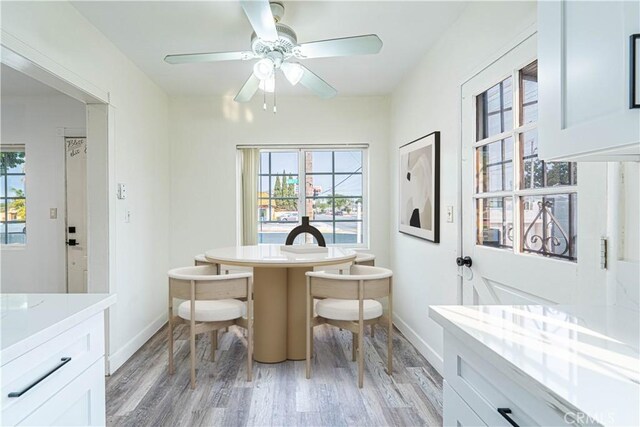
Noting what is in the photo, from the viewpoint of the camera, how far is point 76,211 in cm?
376

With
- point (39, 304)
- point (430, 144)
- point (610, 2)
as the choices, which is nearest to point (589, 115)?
point (610, 2)

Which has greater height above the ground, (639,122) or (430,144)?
(430,144)

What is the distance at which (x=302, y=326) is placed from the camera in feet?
9.22

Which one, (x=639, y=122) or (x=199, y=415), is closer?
(x=639, y=122)

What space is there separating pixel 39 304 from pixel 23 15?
5.15 feet

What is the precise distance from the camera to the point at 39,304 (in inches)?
44.2

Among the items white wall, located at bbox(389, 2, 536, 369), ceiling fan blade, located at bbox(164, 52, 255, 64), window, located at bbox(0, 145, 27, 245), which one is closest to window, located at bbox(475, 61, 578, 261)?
white wall, located at bbox(389, 2, 536, 369)

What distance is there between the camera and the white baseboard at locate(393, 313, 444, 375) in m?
2.54

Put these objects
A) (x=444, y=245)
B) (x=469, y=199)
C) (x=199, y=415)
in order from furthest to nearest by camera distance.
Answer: (x=444, y=245)
(x=469, y=199)
(x=199, y=415)

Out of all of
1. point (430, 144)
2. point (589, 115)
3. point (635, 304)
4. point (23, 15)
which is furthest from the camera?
point (430, 144)

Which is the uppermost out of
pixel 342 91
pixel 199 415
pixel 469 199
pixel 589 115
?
pixel 342 91

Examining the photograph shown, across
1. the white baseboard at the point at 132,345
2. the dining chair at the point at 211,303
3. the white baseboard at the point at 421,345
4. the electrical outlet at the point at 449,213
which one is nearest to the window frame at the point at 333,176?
the white baseboard at the point at 421,345

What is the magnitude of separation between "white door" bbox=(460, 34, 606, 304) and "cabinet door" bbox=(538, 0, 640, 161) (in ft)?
1.37

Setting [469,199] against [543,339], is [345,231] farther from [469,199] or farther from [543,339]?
[543,339]
